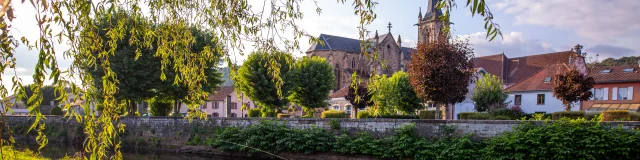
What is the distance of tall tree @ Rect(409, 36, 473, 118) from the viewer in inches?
872

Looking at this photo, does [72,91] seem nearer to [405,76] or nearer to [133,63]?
[133,63]

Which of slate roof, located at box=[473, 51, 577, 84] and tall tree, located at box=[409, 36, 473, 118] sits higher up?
slate roof, located at box=[473, 51, 577, 84]

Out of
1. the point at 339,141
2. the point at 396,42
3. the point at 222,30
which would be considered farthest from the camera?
the point at 396,42

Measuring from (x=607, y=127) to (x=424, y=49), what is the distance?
31.2ft

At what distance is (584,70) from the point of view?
27.5 m

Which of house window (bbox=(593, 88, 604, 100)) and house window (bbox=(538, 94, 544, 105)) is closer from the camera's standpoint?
house window (bbox=(593, 88, 604, 100))

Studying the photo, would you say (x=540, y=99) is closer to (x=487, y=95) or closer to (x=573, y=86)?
(x=487, y=95)

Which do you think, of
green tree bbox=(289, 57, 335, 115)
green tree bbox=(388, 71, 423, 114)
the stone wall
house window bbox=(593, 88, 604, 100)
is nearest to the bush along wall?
the stone wall

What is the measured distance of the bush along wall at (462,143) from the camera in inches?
546

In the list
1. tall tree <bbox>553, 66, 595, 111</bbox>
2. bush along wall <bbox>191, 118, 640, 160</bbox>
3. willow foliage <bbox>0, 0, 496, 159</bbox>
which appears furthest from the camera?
tall tree <bbox>553, 66, 595, 111</bbox>

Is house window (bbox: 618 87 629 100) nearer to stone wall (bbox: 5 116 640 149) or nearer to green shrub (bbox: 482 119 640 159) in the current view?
stone wall (bbox: 5 116 640 149)

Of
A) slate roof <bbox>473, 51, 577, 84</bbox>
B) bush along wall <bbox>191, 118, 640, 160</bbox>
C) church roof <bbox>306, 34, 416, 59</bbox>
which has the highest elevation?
church roof <bbox>306, 34, 416, 59</bbox>

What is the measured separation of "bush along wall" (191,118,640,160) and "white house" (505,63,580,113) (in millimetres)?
18075

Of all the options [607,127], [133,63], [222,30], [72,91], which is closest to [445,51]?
[607,127]
